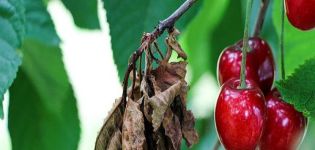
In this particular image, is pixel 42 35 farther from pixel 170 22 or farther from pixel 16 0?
pixel 170 22

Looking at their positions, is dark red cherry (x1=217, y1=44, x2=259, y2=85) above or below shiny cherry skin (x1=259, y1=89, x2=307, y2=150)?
above

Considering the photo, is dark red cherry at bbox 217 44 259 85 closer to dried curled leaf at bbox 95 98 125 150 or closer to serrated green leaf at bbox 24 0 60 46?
dried curled leaf at bbox 95 98 125 150

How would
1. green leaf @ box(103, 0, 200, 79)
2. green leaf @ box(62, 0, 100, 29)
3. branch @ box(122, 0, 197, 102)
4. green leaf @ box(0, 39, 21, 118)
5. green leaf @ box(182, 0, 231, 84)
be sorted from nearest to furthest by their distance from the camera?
branch @ box(122, 0, 197, 102)
green leaf @ box(0, 39, 21, 118)
green leaf @ box(103, 0, 200, 79)
green leaf @ box(62, 0, 100, 29)
green leaf @ box(182, 0, 231, 84)

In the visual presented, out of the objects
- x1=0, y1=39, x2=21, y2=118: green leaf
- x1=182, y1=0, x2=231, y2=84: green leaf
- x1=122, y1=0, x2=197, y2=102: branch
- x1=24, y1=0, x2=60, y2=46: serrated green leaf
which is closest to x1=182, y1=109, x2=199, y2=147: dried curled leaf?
x1=122, y1=0, x2=197, y2=102: branch

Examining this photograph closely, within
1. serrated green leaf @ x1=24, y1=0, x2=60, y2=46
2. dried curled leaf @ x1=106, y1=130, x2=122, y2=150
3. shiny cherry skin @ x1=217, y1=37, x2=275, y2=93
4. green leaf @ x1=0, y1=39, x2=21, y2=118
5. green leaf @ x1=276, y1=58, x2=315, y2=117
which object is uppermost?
serrated green leaf @ x1=24, y1=0, x2=60, y2=46

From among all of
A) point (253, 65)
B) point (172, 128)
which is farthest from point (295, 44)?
point (172, 128)

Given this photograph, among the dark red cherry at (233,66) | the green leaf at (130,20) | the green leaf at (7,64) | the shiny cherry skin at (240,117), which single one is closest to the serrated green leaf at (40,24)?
the green leaf at (130,20)

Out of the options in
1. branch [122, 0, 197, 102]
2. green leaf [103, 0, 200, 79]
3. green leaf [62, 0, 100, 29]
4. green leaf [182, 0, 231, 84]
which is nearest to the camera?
branch [122, 0, 197, 102]

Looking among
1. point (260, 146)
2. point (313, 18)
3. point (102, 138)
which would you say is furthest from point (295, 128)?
point (102, 138)

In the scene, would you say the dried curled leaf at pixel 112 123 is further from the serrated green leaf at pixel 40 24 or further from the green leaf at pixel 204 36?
the green leaf at pixel 204 36
